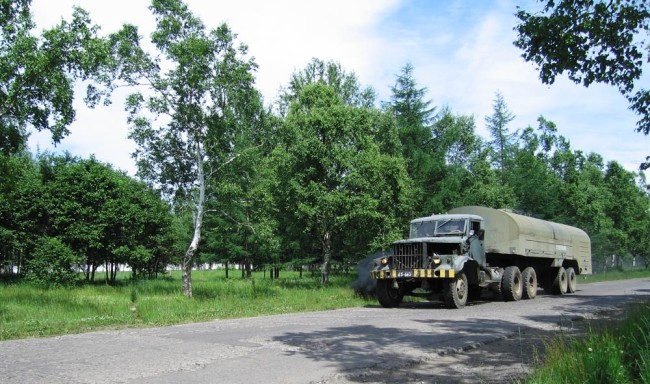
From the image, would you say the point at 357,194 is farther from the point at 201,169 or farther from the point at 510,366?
the point at 510,366

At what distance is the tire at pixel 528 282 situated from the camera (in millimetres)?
20312

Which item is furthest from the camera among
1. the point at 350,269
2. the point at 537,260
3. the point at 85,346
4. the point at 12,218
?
the point at 350,269

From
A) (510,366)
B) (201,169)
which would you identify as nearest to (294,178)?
(201,169)

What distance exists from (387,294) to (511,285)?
15.9 feet

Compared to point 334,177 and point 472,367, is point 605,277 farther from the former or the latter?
point 472,367

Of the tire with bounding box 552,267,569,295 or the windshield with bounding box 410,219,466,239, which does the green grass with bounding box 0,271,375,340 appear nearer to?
the windshield with bounding box 410,219,466,239

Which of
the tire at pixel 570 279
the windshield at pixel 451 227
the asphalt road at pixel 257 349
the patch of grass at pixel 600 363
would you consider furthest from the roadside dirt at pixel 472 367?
the tire at pixel 570 279

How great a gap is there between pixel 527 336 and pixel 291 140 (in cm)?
1779

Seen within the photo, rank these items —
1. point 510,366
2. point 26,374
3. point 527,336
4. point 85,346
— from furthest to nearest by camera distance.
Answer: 1. point 527,336
2. point 85,346
3. point 510,366
4. point 26,374

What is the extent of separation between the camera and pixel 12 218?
1308 inches

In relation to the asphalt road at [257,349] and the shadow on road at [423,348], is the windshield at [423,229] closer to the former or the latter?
the asphalt road at [257,349]

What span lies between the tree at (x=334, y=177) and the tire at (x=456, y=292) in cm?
793

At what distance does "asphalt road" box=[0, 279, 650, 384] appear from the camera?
6.69 meters

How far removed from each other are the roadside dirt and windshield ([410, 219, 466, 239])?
8379 millimetres
